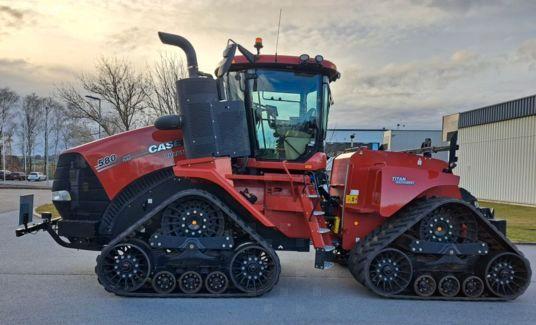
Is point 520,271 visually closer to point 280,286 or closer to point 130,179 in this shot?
point 280,286

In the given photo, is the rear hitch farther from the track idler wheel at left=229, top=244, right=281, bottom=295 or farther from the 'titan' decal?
the 'titan' decal

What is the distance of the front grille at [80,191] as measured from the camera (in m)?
5.63

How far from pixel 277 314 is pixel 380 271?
147cm

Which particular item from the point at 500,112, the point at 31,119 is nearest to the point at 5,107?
the point at 31,119

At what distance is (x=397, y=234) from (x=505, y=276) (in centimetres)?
155

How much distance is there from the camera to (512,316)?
194 inches

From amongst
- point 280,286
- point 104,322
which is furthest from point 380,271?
point 104,322

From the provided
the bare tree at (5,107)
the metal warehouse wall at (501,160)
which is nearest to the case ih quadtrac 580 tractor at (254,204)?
the metal warehouse wall at (501,160)

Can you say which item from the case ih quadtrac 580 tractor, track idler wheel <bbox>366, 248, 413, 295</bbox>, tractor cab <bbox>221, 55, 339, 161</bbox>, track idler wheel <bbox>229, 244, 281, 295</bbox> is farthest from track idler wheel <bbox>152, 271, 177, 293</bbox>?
track idler wheel <bbox>366, 248, 413, 295</bbox>

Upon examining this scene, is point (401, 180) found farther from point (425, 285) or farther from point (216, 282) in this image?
point (216, 282)

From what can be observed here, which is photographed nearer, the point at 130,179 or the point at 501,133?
the point at 130,179

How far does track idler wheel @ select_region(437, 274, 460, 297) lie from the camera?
544cm

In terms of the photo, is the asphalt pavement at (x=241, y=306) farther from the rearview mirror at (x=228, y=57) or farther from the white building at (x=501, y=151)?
the white building at (x=501, y=151)

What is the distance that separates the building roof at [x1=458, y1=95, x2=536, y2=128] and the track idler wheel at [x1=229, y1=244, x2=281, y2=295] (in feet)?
66.8
